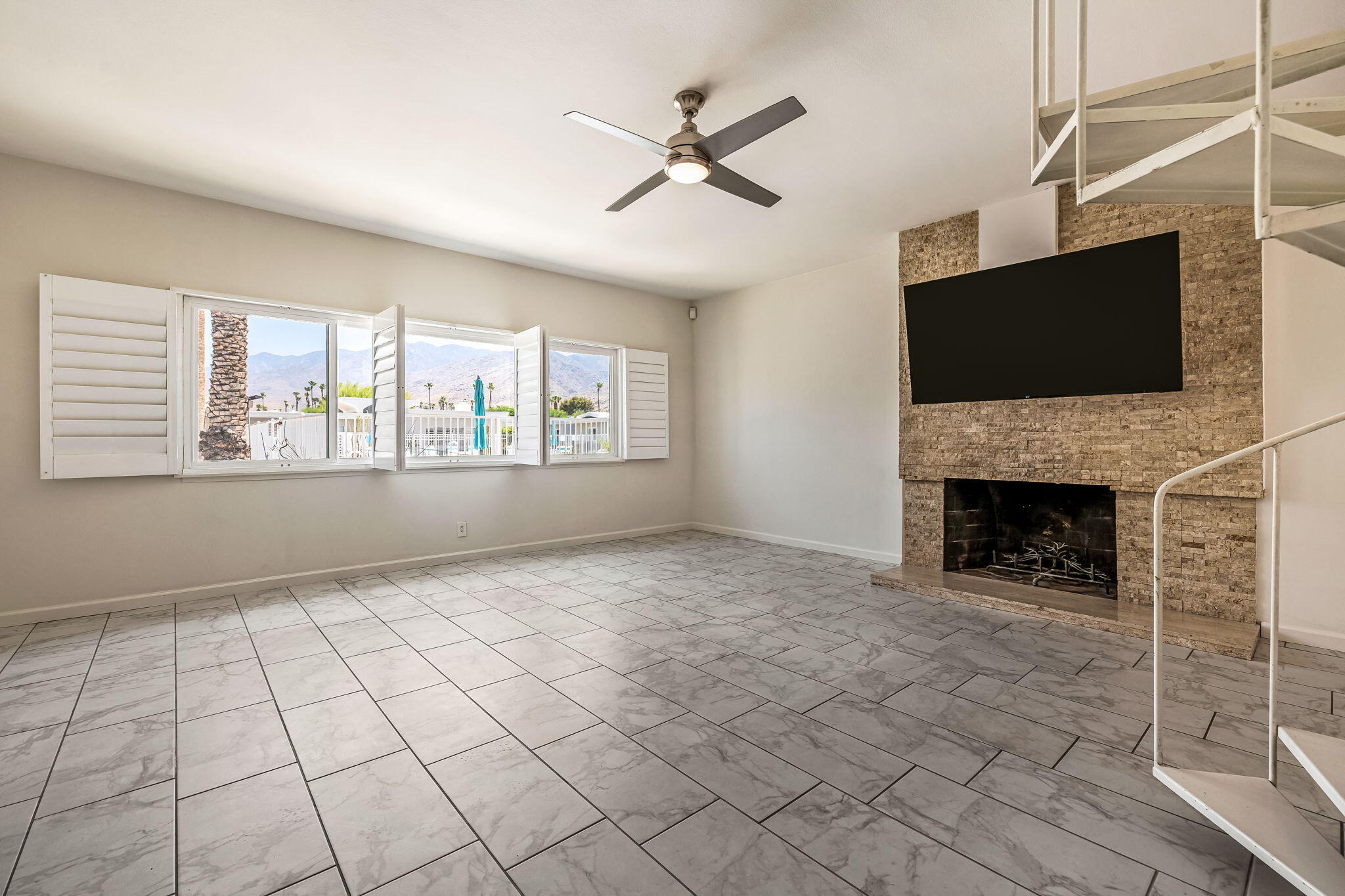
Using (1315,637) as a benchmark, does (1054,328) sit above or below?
above

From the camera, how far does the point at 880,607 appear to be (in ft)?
12.5

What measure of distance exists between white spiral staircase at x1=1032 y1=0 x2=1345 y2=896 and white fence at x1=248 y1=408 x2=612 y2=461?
15.6 feet

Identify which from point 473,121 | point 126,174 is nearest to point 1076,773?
point 473,121

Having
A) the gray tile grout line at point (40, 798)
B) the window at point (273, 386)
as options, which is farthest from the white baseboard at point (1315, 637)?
the window at point (273, 386)

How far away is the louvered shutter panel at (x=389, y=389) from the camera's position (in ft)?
14.1

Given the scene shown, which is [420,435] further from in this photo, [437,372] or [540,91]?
[540,91]

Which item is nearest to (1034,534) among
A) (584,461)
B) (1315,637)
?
(1315,637)

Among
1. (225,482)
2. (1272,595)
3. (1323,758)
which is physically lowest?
(1323,758)

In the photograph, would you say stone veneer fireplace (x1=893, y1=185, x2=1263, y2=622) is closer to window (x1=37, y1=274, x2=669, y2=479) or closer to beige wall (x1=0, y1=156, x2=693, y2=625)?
window (x1=37, y1=274, x2=669, y2=479)

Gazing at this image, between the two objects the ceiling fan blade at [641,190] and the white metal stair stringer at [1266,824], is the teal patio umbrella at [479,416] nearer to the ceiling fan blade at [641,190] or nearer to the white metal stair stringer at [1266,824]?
the ceiling fan blade at [641,190]

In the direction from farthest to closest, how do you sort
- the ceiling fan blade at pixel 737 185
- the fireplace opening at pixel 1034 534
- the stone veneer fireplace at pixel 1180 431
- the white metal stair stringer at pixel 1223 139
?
1. the fireplace opening at pixel 1034 534
2. the stone veneer fireplace at pixel 1180 431
3. the ceiling fan blade at pixel 737 185
4. the white metal stair stringer at pixel 1223 139

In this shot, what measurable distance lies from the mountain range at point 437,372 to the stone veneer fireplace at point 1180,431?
3674 mm

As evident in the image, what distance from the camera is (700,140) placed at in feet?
8.87

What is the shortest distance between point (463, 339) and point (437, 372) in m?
0.38
